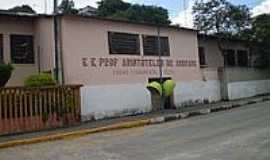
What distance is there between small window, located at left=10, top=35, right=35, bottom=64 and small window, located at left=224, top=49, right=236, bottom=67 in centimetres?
1601

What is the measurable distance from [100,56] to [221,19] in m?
12.6

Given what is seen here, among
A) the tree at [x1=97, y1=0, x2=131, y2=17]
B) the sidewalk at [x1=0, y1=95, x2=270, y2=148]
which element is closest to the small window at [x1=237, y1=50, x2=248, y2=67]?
the sidewalk at [x1=0, y1=95, x2=270, y2=148]

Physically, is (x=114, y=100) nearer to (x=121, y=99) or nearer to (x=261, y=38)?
(x=121, y=99)

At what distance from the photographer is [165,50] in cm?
2303

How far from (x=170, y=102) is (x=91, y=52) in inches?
235

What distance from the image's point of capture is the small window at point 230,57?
31.0 meters

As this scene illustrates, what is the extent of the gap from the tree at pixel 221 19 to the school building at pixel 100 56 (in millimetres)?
6107

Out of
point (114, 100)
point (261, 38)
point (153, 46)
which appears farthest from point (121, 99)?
point (261, 38)

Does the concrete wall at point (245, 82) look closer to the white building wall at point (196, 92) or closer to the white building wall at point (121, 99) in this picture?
the white building wall at point (196, 92)

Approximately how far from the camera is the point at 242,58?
33.0 metres

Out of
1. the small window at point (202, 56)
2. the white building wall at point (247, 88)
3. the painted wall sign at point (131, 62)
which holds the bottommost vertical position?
the white building wall at point (247, 88)

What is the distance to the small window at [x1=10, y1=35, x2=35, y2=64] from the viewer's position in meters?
18.3

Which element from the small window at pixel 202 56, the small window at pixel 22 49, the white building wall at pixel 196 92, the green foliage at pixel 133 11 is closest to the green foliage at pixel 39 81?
the small window at pixel 22 49

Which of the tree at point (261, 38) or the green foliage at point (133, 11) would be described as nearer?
the tree at point (261, 38)
